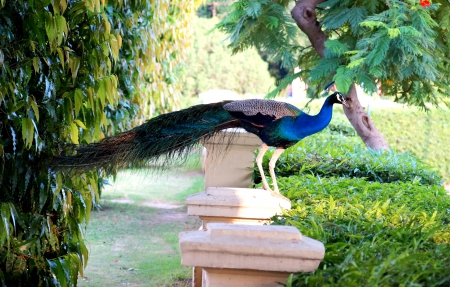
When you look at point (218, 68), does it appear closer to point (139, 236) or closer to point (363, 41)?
point (139, 236)

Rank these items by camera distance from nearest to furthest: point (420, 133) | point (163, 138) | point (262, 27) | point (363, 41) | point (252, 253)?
point (252, 253) < point (163, 138) < point (363, 41) < point (262, 27) < point (420, 133)

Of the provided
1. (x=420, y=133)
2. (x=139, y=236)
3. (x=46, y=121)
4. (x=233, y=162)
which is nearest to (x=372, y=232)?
(x=46, y=121)

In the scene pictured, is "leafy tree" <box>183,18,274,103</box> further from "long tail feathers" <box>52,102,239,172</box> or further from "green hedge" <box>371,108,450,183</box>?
"long tail feathers" <box>52,102,239,172</box>

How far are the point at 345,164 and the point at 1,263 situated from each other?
3501mm

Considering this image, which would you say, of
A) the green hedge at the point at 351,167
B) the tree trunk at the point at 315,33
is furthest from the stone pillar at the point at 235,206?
the tree trunk at the point at 315,33

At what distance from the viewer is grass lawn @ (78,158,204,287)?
655 cm

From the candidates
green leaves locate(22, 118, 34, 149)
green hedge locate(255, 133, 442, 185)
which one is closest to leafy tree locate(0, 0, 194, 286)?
green leaves locate(22, 118, 34, 149)

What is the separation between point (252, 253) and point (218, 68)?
71.6 feet

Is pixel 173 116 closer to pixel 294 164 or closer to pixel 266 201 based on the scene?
pixel 266 201

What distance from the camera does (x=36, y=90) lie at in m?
3.68

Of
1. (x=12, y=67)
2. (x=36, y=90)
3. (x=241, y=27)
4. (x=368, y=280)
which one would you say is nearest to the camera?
(x=368, y=280)

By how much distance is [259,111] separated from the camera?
4387 mm

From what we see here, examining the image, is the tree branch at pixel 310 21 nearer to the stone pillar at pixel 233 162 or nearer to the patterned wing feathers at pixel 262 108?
the stone pillar at pixel 233 162

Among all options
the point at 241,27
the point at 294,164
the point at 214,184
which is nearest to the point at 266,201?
the point at 214,184
